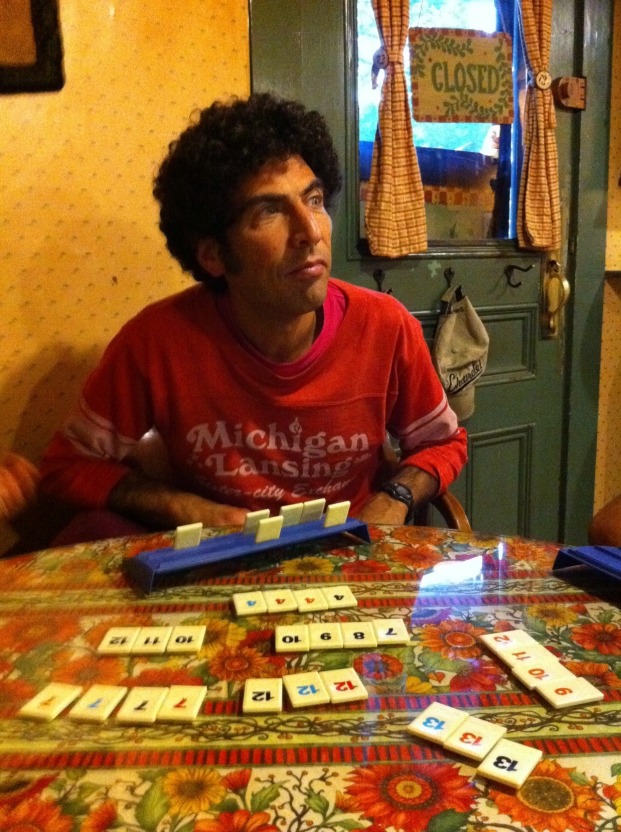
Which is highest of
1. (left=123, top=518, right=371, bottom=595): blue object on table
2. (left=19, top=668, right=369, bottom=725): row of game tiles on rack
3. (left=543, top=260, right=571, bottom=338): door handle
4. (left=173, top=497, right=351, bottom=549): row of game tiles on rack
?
(left=543, top=260, right=571, bottom=338): door handle

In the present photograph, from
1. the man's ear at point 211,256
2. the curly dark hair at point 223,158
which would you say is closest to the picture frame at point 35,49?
the curly dark hair at point 223,158

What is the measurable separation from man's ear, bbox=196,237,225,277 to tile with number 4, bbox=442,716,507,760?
1.13 metres

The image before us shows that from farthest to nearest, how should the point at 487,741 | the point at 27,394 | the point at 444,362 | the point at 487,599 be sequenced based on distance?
the point at 444,362 → the point at 27,394 → the point at 487,599 → the point at 487,741

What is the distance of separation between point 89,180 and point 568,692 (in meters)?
1.49

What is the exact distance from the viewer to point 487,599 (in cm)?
84

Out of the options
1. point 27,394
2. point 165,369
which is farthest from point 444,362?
point 27,394

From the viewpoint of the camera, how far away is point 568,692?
64 centimetres

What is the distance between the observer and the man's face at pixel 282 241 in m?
1.38

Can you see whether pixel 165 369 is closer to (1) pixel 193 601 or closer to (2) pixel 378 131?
(1) pixel 193 601

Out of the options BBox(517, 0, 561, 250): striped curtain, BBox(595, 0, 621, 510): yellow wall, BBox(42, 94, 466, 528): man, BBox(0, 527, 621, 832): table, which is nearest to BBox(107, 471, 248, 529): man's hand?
BBox(42, 94, 466, 528): man

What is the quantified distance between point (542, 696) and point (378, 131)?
168 centimetres

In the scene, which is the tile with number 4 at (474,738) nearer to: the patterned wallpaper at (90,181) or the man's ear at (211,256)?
the man's ear at (211,256)

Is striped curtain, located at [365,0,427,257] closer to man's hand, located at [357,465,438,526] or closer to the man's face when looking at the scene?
the man's face

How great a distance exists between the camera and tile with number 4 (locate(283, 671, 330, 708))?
25.2 inches
